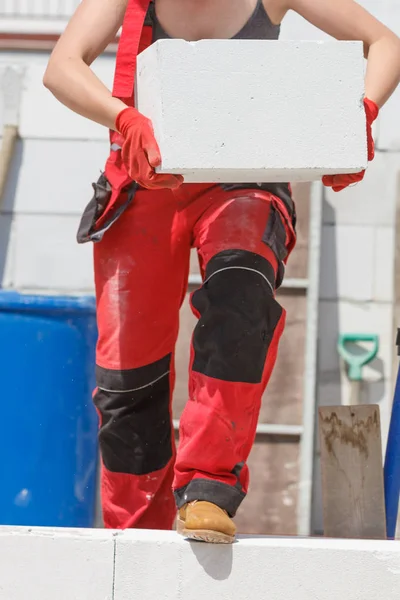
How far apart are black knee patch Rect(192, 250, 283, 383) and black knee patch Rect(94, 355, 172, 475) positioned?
0.38 metres

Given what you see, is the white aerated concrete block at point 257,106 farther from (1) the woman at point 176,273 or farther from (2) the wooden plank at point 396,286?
(2) the wooden plank at point 396,286

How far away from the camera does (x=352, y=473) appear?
240 cm

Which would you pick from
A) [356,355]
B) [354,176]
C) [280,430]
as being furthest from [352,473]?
[356,355]

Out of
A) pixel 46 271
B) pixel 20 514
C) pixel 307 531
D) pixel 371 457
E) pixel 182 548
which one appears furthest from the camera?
pixel 46 271

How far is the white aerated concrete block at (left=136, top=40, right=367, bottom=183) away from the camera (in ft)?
6.49

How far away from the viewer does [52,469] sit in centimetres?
286

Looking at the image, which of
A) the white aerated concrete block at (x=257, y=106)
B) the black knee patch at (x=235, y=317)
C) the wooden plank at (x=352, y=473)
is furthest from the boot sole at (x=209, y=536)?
the white aerated concrete block at (x=257, y=106)

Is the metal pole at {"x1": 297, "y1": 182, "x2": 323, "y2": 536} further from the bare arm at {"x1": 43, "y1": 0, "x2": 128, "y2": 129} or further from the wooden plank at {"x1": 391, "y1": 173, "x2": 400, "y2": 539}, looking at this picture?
the bare arm at {"x1": 43, "y1": 0, "x2": 128, "y2": 129}

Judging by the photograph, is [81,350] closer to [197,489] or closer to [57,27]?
[197,489]

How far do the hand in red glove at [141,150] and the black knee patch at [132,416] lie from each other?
1.87ft

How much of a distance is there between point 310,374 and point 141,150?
1576 mm

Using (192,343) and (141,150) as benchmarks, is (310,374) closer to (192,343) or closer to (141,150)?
(192,343)

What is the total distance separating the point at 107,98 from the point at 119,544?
94cm

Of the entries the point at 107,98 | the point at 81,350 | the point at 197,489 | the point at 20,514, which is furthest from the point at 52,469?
the point at 107,98
